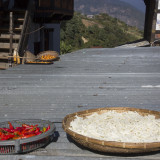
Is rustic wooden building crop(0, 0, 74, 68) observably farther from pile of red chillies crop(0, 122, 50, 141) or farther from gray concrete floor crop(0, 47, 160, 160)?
pile of red chillies crop(0, 122, 50, 141)

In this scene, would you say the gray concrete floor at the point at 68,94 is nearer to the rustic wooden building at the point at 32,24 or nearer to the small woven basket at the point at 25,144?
the small woven basket at the point at 25,144

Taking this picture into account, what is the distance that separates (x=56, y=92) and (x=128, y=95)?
1.14 meters

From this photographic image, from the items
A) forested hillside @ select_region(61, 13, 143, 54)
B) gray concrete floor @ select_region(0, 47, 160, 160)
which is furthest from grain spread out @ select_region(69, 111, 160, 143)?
forested hillside @ select_region(61, 13, 143, 54)

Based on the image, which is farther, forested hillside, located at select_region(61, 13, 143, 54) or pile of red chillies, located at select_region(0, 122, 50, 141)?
forested hillside, located at select_region(61, 13, 143, 54)

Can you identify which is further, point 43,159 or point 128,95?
point 128,95

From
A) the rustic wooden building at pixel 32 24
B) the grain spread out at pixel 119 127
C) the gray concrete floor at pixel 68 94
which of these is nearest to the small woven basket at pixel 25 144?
the gray concrete floor at pixel 68 94

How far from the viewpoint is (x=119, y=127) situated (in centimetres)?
225

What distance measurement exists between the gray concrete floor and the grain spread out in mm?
138

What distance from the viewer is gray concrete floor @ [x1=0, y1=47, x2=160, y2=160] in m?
2.16

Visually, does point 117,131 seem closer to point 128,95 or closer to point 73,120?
point 73,120

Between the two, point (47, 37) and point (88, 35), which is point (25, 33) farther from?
point (88, 35)

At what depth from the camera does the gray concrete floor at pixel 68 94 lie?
2160 mm

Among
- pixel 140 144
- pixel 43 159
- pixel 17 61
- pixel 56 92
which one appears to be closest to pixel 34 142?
pixel 43 159

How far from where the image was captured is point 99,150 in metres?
2.01
